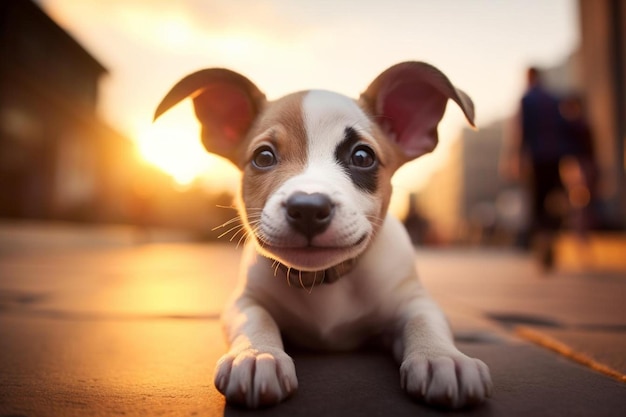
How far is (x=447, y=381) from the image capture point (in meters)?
1.05

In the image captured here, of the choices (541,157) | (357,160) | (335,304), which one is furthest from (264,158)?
(541,157)

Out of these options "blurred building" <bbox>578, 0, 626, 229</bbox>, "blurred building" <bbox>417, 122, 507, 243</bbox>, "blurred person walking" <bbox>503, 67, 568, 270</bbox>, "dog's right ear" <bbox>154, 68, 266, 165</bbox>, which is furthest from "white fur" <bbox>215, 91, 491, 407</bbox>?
"blurred building" <bbox>417, 122, 507, 243</bbox>

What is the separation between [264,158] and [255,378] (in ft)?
2.56

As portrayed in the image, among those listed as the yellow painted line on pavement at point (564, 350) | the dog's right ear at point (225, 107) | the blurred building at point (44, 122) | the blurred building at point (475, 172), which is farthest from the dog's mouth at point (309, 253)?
the blurred building at point (475, 172)

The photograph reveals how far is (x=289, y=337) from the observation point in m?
1.63

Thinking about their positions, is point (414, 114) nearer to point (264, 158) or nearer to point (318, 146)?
point (318, 146)

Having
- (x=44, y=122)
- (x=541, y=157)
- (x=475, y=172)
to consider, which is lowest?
(x=541, y=157)

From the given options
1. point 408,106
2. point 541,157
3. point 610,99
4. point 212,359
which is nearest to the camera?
point 212,359

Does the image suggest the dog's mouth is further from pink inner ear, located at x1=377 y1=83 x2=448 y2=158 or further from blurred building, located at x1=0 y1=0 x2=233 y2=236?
blurred building, located at x1=0 y1=0 x2=233 y2=236

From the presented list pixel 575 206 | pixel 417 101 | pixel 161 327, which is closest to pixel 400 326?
pixel 417 101

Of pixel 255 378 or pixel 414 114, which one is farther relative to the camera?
pixel 414 114

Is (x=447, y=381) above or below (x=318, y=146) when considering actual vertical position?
below

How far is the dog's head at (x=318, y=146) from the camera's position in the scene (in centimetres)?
129

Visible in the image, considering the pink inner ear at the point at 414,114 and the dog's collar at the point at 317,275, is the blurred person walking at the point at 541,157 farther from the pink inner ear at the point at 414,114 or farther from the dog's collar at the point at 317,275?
the dog's collar at the point at 317,275
